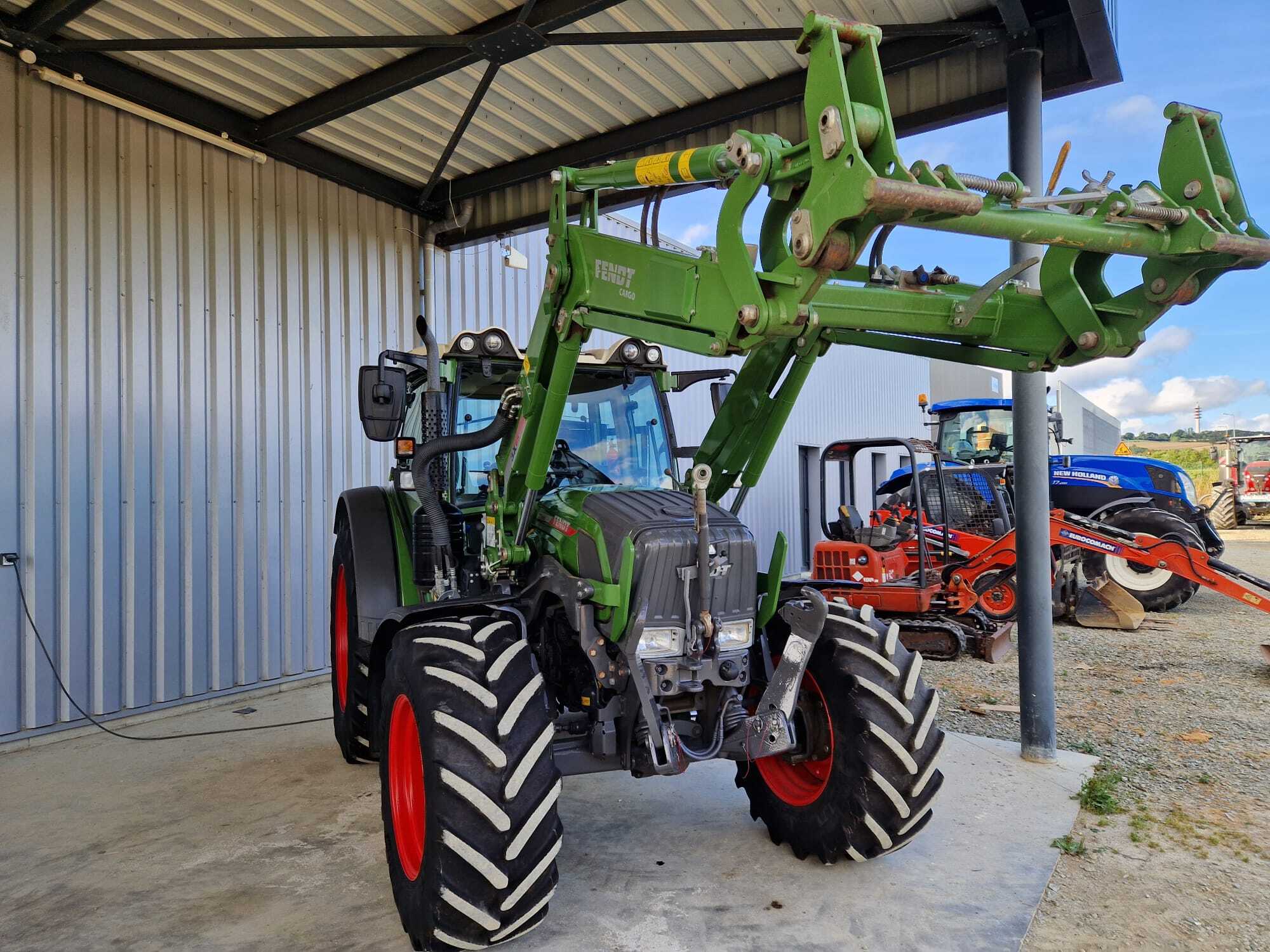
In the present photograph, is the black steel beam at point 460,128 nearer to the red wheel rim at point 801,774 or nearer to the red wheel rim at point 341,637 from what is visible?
the red wheel rim at point 341,637

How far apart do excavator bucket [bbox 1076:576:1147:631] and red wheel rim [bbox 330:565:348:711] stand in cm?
740

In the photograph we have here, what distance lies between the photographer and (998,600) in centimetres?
812

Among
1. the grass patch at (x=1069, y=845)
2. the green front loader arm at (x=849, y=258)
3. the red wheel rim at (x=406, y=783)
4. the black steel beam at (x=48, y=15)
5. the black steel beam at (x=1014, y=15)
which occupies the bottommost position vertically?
the grass patch at (x=1069, y=845)

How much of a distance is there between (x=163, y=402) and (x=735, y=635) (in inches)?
184

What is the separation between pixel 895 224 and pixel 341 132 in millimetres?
5776

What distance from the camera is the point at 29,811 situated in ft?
13.7

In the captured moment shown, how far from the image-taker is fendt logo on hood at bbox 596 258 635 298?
2.98 m

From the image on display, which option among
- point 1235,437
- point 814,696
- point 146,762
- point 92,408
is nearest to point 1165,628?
point 814,696

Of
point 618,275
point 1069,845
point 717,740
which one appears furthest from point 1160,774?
point 618,275

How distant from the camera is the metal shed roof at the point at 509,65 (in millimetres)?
5055

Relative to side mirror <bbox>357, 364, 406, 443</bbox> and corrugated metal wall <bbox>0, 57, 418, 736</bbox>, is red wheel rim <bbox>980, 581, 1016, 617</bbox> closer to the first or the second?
corrugated metal wall <bbox>0, 57, 418, 736</bbox>

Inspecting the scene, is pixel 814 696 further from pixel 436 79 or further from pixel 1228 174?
pixel 436 79

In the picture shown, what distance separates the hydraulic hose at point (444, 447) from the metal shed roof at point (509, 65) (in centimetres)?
285

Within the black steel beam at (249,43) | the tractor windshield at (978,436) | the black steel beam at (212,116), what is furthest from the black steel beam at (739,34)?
the tractor windshield at (978,436)
